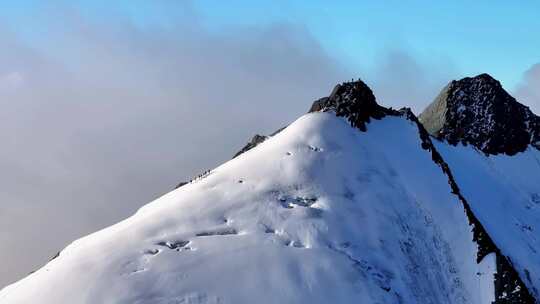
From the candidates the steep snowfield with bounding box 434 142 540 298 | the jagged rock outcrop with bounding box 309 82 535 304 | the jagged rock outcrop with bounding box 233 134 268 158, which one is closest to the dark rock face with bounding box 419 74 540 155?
the jagged rock outcrop with bounding box 309 82 535 304

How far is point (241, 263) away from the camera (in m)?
48.8

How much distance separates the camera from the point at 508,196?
85.2 metres

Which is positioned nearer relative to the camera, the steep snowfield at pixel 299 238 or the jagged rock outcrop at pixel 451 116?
the steep snowfield at pixel 299 238

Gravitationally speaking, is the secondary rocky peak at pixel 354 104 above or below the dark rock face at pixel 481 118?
below

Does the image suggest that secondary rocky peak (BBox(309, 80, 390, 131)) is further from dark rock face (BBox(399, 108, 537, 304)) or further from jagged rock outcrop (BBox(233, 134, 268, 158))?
dark rock face (BBox(399, 108, 537, 304))

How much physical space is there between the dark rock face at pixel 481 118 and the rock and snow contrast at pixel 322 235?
16.2 meters

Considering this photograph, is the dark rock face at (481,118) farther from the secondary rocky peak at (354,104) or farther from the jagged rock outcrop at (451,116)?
the secondary rocky peak at (354,104)

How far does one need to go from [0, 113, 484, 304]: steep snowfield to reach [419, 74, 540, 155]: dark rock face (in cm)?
2640

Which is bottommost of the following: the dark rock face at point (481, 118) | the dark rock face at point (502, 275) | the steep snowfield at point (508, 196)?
the dark rock face at point (502, 275)

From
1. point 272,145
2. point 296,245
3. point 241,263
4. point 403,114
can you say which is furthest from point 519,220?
point 241,263

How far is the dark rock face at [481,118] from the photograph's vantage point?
9612 centimetres

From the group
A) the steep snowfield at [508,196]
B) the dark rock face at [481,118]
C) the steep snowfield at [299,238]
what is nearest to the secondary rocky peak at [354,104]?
the steep snowfield at [299,238]

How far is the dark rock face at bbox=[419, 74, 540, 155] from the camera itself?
315 feet

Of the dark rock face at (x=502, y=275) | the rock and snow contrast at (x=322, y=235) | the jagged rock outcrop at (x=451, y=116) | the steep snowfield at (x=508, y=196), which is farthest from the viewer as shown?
the steep snowfield at (x=508, y=196)
